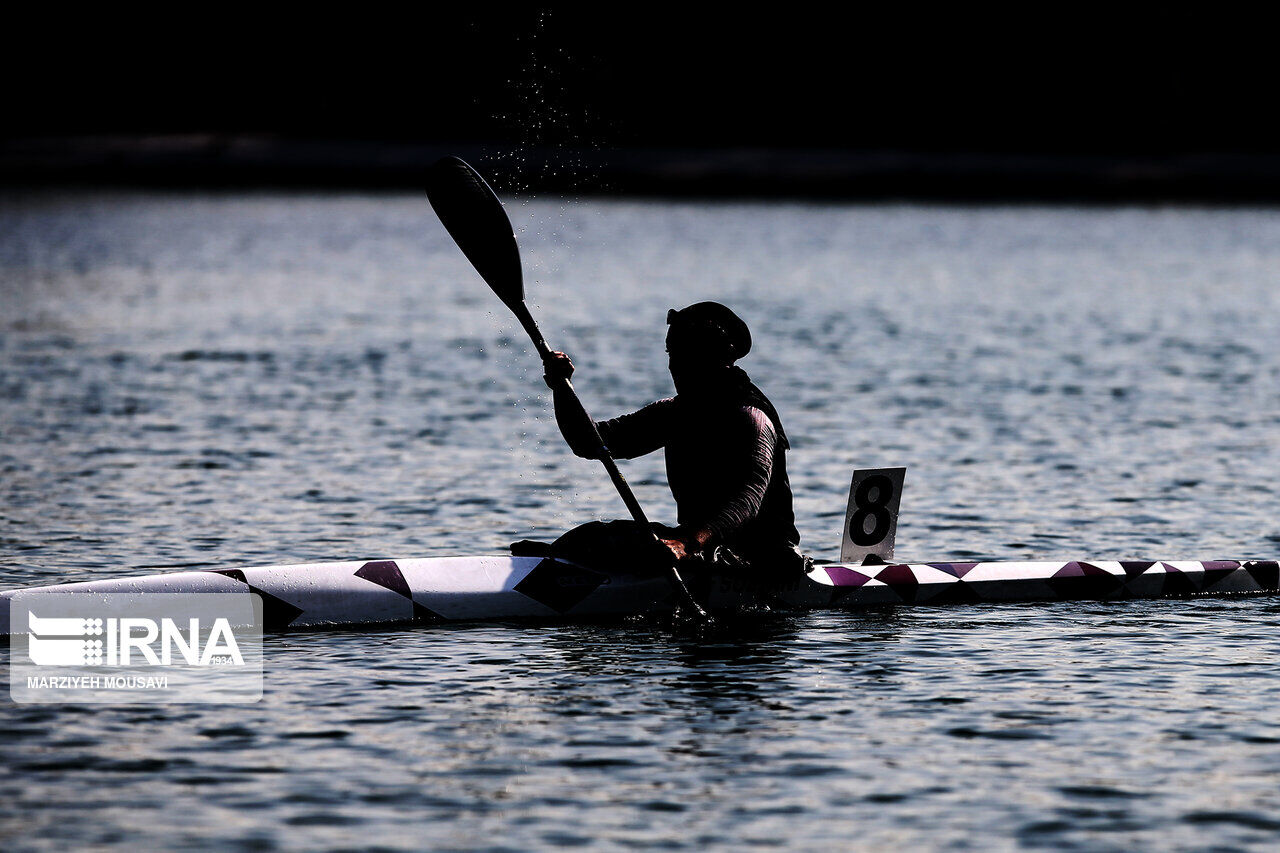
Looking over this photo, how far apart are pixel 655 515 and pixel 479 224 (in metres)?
4.31

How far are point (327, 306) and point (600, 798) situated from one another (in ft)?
90.6

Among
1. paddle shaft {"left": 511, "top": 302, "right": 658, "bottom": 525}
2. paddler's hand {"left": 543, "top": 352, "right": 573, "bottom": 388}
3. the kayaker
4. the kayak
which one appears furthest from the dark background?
paddler's hand {"left": 543, "top": 352, "right": 573, "bottom": 388}

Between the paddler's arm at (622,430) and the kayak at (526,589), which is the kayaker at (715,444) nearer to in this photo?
the paddler's arm at (622,430)

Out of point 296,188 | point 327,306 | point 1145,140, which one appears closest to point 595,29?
point 296,188

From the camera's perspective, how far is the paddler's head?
34.1 ft

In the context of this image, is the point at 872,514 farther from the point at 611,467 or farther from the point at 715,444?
the point at 611,467

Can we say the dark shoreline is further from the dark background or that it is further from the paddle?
the paddle

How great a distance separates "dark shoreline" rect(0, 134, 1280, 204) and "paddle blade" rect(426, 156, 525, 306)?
50571mm

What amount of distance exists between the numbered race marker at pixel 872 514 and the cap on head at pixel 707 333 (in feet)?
4.48

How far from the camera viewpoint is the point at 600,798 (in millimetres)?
7828

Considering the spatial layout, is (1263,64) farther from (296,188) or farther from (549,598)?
(549,598)

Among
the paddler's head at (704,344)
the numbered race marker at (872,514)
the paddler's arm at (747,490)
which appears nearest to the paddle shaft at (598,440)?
the paddler's arm at (747,490)

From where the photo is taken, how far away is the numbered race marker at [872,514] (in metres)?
11.5

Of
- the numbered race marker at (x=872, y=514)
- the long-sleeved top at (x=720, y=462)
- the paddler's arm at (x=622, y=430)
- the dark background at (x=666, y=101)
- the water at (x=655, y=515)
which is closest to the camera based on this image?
the water at (x=655, y=515)
